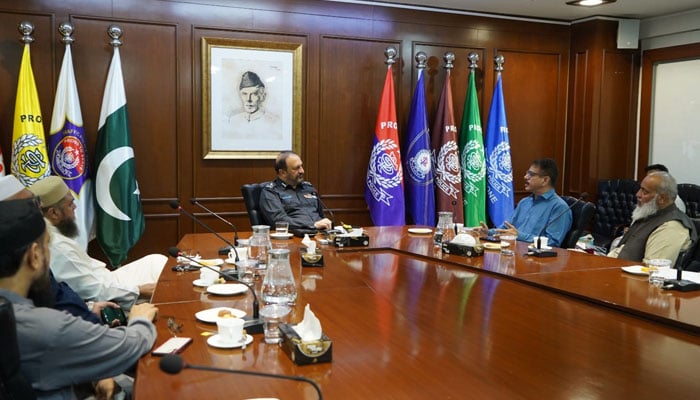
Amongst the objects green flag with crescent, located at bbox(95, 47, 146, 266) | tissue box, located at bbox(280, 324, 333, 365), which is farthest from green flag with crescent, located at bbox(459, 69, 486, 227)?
tissue box, located at bbox(280, 324, 333, 365)

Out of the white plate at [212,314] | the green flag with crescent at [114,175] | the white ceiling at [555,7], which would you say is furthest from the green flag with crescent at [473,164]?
the white plate at [212,314]

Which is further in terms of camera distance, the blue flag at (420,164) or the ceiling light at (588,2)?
the blue flag at (420,164)

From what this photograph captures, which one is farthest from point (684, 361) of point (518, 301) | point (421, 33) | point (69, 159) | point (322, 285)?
point (421, 33)

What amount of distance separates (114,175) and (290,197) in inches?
55.6

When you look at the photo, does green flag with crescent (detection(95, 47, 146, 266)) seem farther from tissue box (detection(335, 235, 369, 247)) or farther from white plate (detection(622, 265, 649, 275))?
white plate (detection(622, 265, 649, 275))

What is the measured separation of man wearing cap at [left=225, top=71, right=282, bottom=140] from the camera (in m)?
5.16

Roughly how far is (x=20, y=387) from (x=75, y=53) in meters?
4.00

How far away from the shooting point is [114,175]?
15.2 ft

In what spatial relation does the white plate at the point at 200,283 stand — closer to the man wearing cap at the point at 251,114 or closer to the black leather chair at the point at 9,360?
the black leather chair at the point at 9,360

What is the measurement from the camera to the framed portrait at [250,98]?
16.6 feet

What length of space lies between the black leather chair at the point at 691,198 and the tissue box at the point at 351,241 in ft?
11.2

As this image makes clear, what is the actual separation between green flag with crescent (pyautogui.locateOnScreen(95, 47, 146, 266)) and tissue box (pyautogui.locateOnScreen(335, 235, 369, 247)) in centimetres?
208

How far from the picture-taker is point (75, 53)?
4.68 m

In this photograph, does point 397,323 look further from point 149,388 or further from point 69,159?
point 69,159
